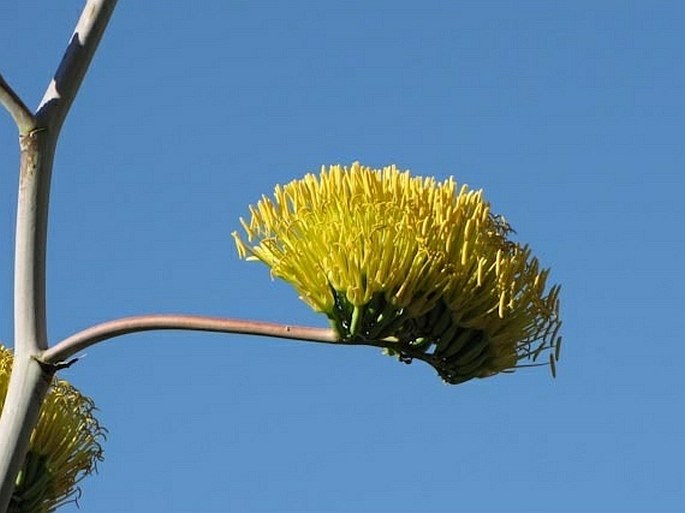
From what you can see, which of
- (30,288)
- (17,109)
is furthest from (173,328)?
(17,109)

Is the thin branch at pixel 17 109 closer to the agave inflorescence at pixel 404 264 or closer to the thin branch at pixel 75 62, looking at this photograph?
the thin branch at pixel 75 62

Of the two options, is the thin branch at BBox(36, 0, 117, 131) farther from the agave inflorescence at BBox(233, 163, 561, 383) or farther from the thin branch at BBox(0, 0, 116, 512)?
the agave inflorescence at BBox(233, 163, 561, 383)

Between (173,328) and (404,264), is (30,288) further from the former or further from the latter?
(404,264)

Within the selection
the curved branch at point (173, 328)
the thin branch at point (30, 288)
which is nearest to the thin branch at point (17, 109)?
the thin branch at point (30, 288)

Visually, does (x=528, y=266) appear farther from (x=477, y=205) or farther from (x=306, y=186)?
(x=306, y=186)

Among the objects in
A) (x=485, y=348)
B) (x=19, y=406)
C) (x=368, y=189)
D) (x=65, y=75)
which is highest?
(x=65, y=75)

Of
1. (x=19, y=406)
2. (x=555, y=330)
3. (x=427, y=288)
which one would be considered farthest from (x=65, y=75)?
(x=555, y=330)

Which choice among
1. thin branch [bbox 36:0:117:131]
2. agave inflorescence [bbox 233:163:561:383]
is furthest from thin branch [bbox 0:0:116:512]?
agave inflorescence [bbox 233:163:561:383]
